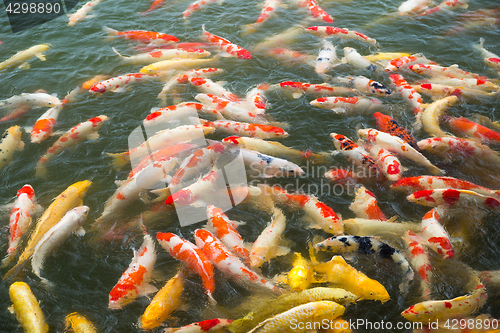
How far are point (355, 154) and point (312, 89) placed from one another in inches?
75.5

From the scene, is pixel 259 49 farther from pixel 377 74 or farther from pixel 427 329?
pixel 427 329

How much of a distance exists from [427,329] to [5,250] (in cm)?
506

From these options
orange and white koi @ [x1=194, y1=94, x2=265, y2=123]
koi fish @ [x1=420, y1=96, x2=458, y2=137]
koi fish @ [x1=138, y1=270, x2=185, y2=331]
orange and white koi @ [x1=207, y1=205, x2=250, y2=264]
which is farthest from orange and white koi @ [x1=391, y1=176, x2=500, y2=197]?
koi fish @ [x1=138, y1=270, x2=185, y2=331]

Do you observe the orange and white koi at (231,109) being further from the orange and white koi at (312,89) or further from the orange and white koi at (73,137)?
the orange and white koi at (73,137)

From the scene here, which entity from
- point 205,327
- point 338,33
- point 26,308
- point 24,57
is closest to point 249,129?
point 205,327

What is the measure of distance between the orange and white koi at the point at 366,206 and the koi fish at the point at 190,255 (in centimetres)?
209

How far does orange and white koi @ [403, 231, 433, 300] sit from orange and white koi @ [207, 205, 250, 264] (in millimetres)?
1919

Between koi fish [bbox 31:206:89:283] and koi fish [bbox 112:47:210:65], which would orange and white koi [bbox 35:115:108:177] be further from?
koi fish [bbox 112:47:210:65]

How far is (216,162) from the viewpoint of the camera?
542cm

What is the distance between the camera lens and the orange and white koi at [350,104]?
254 inches

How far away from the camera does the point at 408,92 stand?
21.7ft

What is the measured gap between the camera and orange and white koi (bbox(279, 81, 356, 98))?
22.3 ft

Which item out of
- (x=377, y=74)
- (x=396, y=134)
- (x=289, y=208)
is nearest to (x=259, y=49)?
(x=377, y=74)
